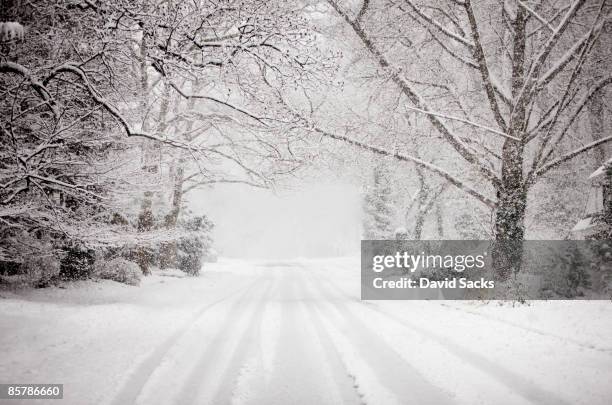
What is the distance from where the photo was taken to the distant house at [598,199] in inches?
444

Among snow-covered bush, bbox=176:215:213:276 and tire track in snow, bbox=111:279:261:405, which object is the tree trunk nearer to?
tire track in snow, bbox=111:279:261:405

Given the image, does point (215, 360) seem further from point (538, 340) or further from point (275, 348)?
point (538, 340)

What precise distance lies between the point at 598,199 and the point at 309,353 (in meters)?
14.7

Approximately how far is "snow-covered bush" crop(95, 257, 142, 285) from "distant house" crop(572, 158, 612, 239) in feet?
53.9

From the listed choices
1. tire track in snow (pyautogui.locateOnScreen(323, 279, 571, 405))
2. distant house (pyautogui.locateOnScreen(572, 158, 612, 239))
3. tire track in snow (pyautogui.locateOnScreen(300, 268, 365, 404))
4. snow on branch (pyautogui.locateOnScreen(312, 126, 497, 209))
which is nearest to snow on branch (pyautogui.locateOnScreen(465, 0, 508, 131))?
snow on branch (pyautogui.locateOnScreen(312, 126, 497, 209))

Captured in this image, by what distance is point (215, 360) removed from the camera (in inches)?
221

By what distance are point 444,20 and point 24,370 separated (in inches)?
528

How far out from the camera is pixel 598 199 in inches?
574

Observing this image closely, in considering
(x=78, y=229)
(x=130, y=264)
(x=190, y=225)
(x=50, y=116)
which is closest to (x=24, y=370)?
(x=78, y=229)

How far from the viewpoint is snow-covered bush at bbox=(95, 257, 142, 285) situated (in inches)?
555

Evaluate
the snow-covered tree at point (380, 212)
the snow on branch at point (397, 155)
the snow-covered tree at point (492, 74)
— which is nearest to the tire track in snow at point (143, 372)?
the snow-covered tree at point (492, 74)

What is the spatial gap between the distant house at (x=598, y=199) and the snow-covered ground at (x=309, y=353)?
3.81m

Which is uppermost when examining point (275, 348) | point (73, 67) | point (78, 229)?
point (73, 67)

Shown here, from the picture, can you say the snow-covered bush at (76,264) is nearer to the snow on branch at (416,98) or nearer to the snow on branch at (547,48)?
the snow on branch at (416,98)
